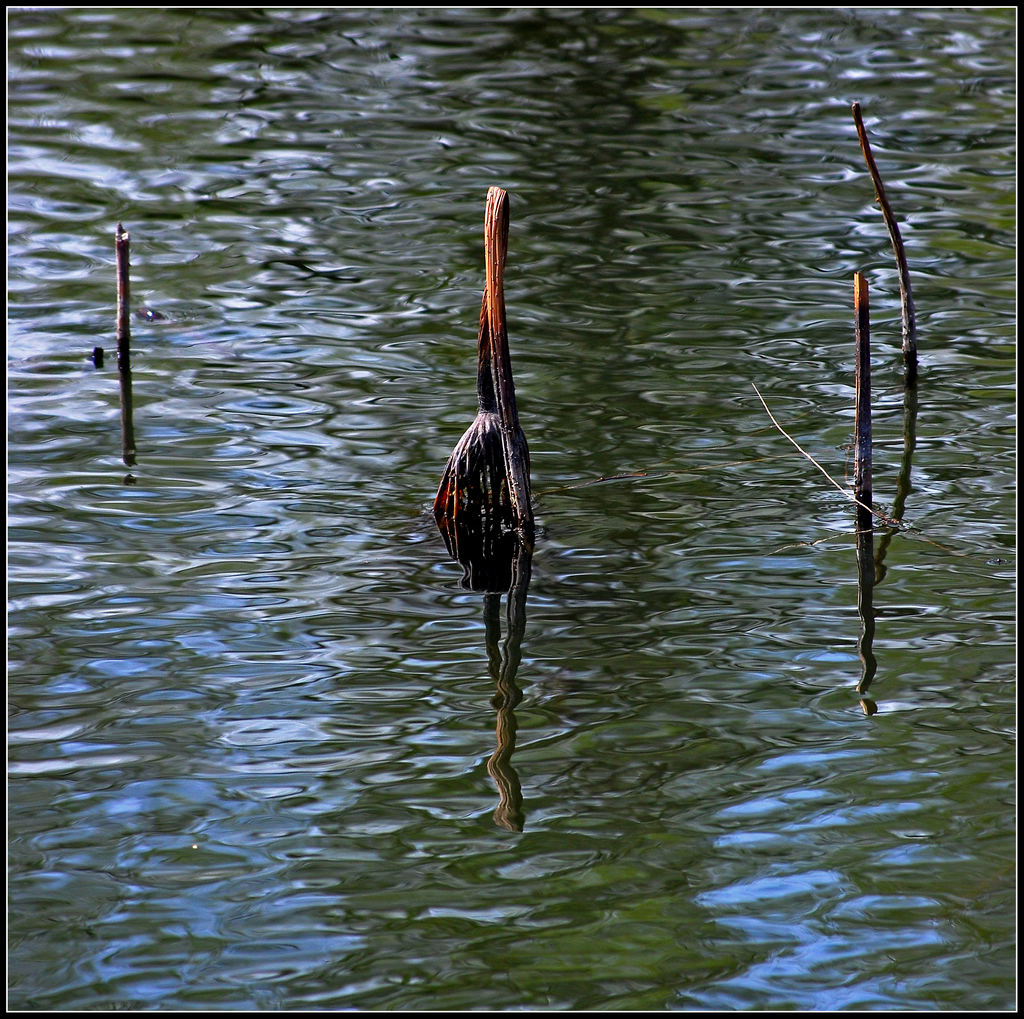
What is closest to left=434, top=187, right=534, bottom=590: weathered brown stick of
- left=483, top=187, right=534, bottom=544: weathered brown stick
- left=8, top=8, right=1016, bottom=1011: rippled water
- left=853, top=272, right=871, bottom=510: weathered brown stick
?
left=483, top=187, right=534, bottom=544: weathered brown stick

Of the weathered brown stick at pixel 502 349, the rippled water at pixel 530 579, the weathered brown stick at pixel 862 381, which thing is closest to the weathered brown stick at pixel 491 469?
the weathered brown stick at pixel 502 349

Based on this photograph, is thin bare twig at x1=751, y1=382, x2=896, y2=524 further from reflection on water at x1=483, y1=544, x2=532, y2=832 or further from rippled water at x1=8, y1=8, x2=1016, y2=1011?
reflection on water at x1=483, y1=544, x2=532, y2=832

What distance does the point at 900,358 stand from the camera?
31.2 ft

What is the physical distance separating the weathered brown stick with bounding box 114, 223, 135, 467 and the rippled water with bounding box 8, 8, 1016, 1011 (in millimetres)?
80

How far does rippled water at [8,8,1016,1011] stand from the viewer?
4.85 metres

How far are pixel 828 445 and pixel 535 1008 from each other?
4.62 metres

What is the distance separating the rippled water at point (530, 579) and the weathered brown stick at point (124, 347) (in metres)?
0.08

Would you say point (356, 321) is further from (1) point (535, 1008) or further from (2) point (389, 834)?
(1) point (535, 1008)

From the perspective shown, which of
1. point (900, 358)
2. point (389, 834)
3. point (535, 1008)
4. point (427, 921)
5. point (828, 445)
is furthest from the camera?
point (900, 358)

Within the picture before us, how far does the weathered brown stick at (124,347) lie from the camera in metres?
8.39

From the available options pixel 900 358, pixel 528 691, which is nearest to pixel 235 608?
pixel 528 691

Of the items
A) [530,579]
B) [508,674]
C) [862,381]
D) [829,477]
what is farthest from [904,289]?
[508,674]

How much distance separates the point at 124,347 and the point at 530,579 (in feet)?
11.8

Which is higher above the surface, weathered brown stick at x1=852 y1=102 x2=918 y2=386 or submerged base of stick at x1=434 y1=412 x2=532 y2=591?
weathered brown stick at x1=852 y1=102 x2=918 y2=386
